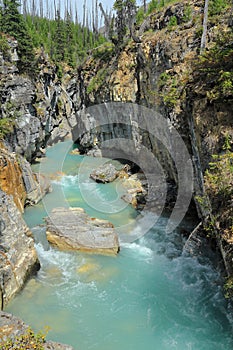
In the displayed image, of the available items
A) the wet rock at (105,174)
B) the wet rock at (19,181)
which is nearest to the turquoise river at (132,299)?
the wet rock at (19,181)

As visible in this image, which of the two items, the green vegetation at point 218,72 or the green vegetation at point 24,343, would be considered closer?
the green vegetation at point 24,343

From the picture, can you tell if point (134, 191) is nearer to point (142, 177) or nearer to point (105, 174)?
point (142, 177)

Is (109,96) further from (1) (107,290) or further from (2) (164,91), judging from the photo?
(1) (107,290)

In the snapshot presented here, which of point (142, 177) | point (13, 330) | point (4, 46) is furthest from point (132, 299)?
point (4, 46)

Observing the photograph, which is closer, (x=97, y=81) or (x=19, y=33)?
(x=19, y=33)

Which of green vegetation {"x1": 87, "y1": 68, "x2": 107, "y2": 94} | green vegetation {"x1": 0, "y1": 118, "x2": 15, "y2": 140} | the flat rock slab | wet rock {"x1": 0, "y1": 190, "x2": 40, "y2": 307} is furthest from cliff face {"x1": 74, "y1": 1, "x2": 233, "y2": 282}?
green vegetation {"x1": 0, "y1": 118, "x2": 15, "y2": 140}

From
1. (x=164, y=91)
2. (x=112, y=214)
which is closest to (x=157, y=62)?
(x=164, y=91)

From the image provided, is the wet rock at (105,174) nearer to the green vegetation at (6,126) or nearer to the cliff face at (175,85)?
the cliff face at (175,85)
